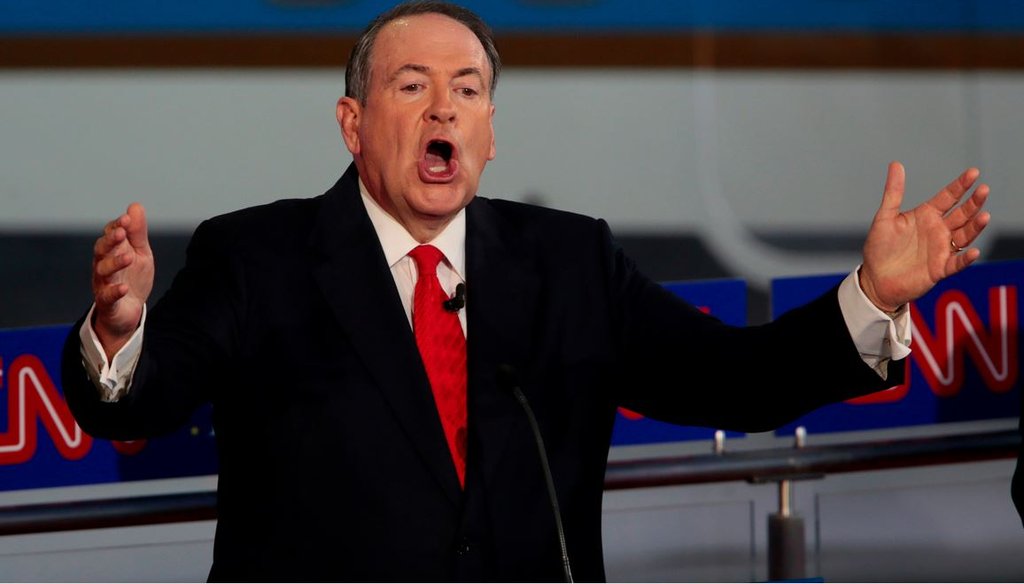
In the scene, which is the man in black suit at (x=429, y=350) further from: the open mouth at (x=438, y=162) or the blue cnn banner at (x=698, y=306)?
the blue cnn banner at (x=698, y=306)

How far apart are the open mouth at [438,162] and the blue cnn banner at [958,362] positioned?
41.8 inches

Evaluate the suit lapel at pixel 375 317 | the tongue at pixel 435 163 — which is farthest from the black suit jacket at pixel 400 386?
the tongue at pixel 435 163

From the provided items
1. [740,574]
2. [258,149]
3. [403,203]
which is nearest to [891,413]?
[740,574]

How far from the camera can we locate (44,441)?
2182 mm

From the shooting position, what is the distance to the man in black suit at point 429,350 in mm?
1552

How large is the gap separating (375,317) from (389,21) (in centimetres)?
35

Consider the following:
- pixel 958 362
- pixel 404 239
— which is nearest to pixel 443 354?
pixel 404 239

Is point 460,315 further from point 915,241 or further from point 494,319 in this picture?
point 915,241

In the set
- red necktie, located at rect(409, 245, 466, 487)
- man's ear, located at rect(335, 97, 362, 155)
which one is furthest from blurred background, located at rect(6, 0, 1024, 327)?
red necktie, located at rect(409, 245, 466, 487)

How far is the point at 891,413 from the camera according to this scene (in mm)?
2545

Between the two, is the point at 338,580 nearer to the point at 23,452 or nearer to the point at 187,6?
the point at 23,452

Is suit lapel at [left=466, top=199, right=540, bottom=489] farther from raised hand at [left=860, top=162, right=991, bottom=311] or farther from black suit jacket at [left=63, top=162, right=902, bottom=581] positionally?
raised hand at [left=860, top=162, right=991, bottom=311]

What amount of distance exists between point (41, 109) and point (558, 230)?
211cm

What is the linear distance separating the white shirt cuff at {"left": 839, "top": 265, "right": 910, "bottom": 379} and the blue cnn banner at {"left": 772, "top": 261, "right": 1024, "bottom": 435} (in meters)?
0.96
